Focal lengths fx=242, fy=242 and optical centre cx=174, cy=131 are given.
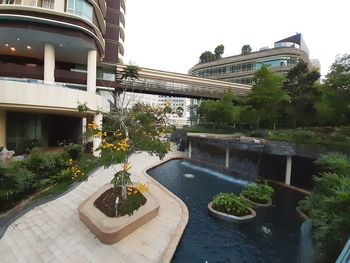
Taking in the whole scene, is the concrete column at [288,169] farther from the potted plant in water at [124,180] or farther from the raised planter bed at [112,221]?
the raised planter bed at [112,221]

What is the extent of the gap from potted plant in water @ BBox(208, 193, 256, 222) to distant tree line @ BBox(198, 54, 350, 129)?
14.9m

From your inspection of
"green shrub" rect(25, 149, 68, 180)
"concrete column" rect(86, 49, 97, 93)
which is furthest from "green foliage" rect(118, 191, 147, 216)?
Answer: "concrete column" rect(86, 49, 97, 93)

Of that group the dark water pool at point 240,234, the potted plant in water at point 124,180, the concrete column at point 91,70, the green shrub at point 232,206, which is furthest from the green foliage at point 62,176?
the concrete column at point 91,70

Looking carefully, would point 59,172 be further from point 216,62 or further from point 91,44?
point 216,62

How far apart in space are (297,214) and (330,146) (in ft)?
17.2

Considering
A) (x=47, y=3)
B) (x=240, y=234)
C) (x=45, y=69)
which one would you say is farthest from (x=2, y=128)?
(x=240, y=234)

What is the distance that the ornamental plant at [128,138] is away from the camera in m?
8.04

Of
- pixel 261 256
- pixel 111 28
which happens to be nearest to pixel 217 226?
pixel 261 256

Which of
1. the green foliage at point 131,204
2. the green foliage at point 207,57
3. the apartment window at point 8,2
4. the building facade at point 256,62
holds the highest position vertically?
the green foliage at point 207,57

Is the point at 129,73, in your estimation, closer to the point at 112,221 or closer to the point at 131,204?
the point at 131,204

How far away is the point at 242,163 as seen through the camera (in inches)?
781

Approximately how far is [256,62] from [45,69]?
163 ft

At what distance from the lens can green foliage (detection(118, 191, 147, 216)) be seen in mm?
8305

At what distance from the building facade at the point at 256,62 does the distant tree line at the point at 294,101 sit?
82.1 feet
